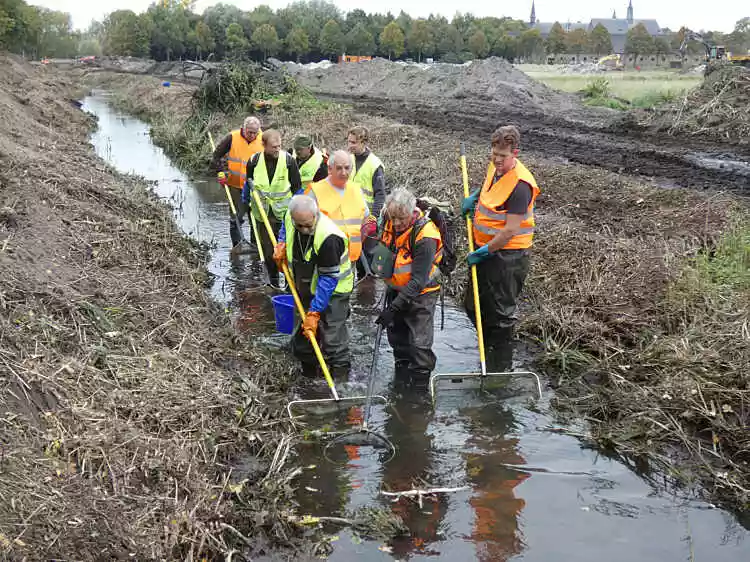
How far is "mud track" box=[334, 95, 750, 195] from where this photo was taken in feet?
48.1

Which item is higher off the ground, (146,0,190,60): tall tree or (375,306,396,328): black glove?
(146,0,190,60): tall tree

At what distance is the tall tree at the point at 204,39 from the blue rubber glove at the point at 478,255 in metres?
80.1

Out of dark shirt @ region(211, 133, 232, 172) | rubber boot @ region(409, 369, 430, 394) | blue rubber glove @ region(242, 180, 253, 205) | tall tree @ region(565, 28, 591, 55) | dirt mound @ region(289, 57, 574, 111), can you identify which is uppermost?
tall tree @ region(565, 28, 591, 55)

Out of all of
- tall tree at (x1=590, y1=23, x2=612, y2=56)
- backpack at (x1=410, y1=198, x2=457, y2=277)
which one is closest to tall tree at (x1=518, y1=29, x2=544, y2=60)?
tall tree at (x1=590, y1=23, x2=612, y2=56)

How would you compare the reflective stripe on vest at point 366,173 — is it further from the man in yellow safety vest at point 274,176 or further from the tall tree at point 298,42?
the tall tree at point 298,42

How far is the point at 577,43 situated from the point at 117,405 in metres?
93.0

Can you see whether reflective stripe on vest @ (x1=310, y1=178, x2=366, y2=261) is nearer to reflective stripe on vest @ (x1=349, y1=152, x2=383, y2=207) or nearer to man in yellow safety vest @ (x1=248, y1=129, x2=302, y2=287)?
reflective stripe on vest @ (x1=349, y1=152, x2=383, y2=207)

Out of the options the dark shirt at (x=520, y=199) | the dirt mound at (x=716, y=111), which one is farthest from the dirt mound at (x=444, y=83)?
the dark shirt at (x=520, y=199)

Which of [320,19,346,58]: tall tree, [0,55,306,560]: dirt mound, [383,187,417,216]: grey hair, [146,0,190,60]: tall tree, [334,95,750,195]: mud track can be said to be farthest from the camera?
[146,0,190,60]: tall tree

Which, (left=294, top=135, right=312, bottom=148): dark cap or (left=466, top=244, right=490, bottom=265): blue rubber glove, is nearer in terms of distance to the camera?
(left=466, top=244, right=490, bottom=265): blue rubber glove

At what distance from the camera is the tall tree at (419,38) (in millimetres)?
78938

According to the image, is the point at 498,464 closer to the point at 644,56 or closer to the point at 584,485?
the point at 584,485

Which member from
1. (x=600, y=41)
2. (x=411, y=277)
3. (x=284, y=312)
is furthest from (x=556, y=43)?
(x=411, y=277)

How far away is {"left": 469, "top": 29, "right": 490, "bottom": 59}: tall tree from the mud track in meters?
51.5
